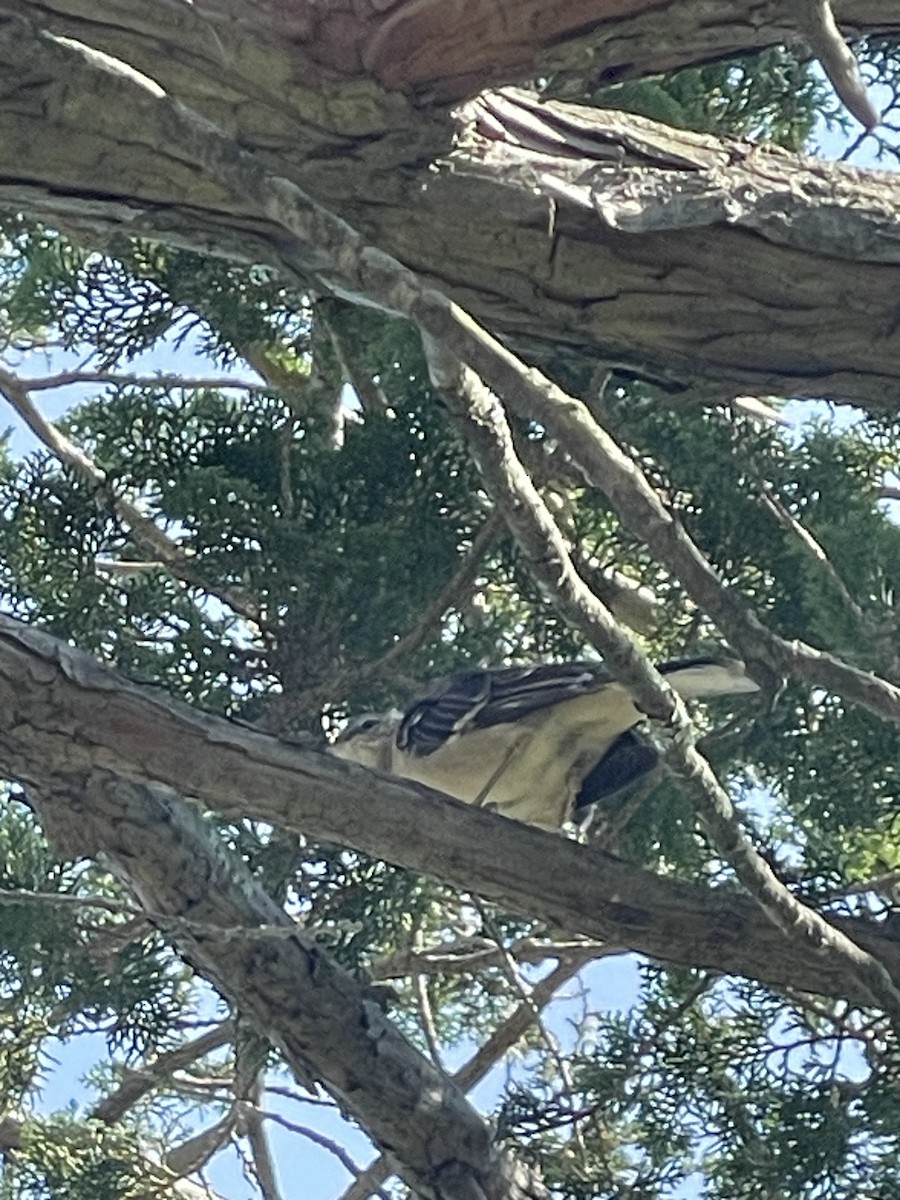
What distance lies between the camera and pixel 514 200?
211 cm

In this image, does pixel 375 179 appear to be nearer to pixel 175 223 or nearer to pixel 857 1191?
pixel 175 223

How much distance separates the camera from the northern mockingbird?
2.79 m

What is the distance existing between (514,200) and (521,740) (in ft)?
3.51

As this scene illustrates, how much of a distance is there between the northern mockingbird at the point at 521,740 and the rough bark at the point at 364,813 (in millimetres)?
418

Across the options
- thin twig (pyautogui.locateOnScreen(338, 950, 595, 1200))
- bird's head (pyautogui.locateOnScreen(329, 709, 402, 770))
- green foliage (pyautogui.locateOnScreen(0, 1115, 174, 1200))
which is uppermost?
bird's head (pyautogui.locateOnScreen(329, 709, 402, 770))

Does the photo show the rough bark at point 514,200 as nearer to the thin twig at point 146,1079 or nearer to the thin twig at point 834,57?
the thin twig at point 834,57

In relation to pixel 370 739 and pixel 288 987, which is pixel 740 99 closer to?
pixel 370 739

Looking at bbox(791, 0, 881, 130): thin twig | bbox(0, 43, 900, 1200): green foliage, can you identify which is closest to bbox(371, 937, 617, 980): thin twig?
bbox(0, 43, 900, 1200): green foliage

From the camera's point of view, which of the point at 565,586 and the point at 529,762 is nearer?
the point at 565,586

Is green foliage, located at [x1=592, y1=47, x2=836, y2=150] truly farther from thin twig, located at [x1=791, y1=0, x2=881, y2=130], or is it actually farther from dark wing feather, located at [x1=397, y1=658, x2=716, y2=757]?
thin twig, located at [x1=791, y1=0, x2=881, y2=130]

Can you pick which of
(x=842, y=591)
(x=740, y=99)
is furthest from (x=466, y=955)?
(x=740, y=99)

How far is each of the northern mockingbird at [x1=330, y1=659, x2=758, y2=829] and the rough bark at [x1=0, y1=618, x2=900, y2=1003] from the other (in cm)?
42

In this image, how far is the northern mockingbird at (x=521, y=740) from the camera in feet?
9.16

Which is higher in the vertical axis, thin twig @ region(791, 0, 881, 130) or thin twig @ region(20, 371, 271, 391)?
thin twig @ region(20, 371, 271, 391)
